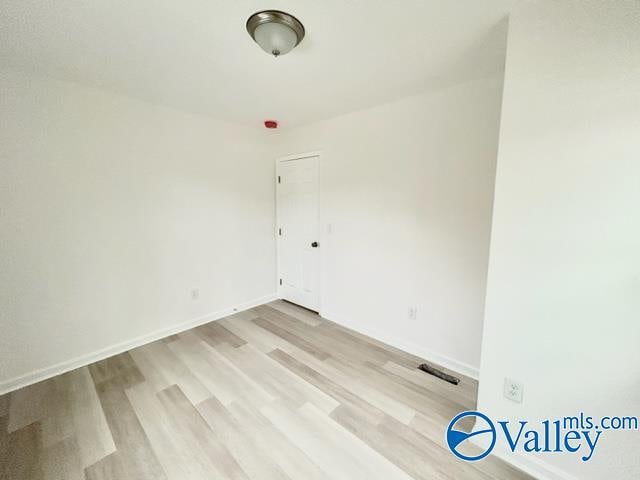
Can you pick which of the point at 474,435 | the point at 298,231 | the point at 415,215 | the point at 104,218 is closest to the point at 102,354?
the point at 104,218

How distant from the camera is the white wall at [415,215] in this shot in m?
1.95

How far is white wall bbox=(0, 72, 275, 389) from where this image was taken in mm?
1848

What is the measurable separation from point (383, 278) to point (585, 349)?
5.04 feet

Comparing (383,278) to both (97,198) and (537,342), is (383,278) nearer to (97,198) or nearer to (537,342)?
(537,342)

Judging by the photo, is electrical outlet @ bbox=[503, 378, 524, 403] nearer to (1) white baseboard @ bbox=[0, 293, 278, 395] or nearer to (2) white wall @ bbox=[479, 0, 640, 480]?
(2) white wall @ bbox=[479, 0, 640, 480]

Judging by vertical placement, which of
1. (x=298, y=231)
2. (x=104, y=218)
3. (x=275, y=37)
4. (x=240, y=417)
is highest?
(x=275, y=37)

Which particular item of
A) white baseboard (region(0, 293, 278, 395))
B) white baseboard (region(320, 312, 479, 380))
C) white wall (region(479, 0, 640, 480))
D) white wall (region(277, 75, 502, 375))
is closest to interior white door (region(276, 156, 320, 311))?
white wall (region(277, 75, 502, 375))

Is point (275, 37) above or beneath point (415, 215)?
above

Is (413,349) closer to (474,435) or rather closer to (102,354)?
(474,435)

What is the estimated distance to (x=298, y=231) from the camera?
3.39 meters

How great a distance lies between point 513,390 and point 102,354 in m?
3.27

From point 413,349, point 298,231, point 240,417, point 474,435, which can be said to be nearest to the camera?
point 474,435

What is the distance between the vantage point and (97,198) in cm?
217

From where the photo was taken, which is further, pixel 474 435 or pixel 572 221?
pixel 474 435
